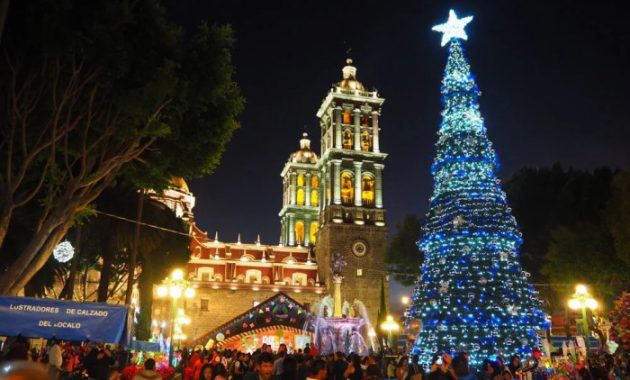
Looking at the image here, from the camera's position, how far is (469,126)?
1889cm

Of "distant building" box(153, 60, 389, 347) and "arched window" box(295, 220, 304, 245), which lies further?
"arched window" box(295, 220, 304, 245)

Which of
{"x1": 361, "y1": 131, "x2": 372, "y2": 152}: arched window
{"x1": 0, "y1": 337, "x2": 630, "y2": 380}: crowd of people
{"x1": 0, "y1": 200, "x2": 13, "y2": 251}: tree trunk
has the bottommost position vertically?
{"x1": 0, "y1": 337, "x2": 630, "y2": 380}: crowd of people

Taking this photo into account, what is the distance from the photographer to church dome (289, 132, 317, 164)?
205ft

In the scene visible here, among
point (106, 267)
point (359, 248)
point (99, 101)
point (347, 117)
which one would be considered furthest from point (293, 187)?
point (99, 101)

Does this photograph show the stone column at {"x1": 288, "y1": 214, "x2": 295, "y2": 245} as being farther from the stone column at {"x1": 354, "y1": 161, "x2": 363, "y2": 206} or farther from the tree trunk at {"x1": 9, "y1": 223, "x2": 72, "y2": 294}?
the tree trunk at {"x1": 9, "y1": 223, "x2": 72, "y2": 294}

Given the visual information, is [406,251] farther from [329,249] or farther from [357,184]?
[357,184]

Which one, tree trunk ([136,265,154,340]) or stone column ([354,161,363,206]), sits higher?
stone column ([354,161,363,206])

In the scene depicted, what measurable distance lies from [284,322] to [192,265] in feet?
49.1

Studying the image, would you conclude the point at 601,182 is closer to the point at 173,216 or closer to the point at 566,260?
the point at 566,260

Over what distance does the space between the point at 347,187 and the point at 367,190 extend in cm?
193

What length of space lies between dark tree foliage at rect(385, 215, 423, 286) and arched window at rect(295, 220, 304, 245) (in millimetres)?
18097

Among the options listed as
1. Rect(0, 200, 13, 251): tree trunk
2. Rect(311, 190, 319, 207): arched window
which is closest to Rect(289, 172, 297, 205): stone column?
Rect(311, 190, 319, 207): arched window

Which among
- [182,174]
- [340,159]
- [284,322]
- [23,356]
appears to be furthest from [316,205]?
[23,356]

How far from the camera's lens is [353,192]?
49406 mm
